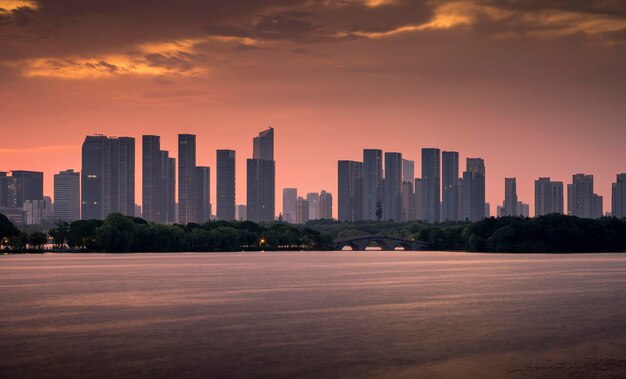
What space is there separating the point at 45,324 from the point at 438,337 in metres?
25.6

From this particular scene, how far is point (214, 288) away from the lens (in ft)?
281

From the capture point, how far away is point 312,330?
50.1 m

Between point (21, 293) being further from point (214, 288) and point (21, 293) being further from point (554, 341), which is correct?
point (554, 341)

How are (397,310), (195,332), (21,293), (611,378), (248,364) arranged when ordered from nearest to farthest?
1. (611,378)
2. (248,364)
3. (195,332)
4. (397,310)
5. (21,293)

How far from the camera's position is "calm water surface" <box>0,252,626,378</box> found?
37.6 m

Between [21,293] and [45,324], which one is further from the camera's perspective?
[21,293]

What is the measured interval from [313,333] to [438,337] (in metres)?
7.43

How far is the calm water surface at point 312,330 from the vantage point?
1481 inches

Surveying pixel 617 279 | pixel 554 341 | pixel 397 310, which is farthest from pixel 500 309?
pixel 617 279

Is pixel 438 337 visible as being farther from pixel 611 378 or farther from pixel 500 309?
pixel 500 309

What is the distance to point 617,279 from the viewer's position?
3917 inches

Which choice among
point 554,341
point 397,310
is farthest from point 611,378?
point 397,310

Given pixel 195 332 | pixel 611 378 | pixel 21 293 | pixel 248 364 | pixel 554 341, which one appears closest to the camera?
pixel 611 378

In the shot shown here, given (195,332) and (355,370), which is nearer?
(355,370)
